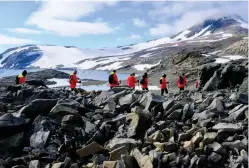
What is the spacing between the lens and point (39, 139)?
12.2m

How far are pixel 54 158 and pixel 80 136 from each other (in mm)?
1272

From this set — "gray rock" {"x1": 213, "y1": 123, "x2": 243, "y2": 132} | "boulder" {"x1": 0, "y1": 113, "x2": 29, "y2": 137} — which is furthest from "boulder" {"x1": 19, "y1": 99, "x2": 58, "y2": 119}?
"gray rock" {"x1": 213, "y1": 123, "x2": 243, "y2": 132}

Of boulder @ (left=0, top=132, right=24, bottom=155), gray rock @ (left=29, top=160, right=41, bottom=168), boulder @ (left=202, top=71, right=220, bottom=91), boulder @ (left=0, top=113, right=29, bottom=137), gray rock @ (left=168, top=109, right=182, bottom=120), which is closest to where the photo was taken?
gray rock @ (left=29, top=160, right=41, bottom=168)

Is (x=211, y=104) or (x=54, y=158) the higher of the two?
(x=211, y=104)

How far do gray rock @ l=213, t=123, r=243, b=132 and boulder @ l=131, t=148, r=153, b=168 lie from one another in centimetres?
255

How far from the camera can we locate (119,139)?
1151cm

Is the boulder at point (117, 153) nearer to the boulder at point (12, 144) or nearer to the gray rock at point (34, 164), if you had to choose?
the gray rock at point (34, 164)

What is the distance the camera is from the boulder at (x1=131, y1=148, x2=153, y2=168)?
9778 millimetres

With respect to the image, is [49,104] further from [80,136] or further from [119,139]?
[119,139]

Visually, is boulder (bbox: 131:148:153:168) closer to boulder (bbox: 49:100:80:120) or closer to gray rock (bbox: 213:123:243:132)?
gray rock (bbox: 213:123:243:132)

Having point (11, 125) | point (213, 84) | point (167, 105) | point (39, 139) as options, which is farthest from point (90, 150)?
point (213, 84)

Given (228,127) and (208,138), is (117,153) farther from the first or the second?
(228,127)

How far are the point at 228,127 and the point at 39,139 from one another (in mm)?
6135

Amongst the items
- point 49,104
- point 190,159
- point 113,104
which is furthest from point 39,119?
point 190,159
